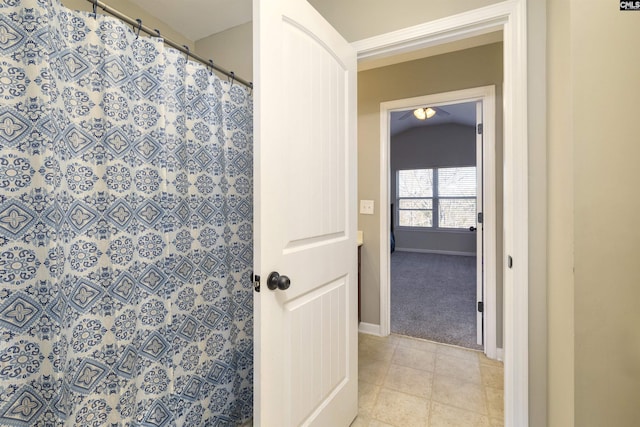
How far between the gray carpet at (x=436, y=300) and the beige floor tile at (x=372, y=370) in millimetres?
605

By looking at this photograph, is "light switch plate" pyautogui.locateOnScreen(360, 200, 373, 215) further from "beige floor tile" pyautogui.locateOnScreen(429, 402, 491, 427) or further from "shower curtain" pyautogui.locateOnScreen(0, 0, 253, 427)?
"beige floor tile" pyautogui.locateOnScreen(429, 402, 491, 427)

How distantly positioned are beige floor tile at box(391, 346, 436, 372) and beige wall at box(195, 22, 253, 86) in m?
2.42

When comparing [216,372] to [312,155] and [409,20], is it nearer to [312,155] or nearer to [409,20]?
[312,155]

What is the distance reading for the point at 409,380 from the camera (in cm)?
188

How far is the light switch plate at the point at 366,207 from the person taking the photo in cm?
259

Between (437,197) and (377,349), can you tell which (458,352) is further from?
(437,197)

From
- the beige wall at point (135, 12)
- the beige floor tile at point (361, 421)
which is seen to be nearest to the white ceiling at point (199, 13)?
the beige wall at point (135, 12)

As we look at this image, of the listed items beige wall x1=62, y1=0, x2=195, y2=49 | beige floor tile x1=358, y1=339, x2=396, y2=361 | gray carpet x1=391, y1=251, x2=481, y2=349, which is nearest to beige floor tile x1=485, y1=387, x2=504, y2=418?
gray carpet x1=391, y1=251, x2=481, y2=349

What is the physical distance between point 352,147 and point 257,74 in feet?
2.33

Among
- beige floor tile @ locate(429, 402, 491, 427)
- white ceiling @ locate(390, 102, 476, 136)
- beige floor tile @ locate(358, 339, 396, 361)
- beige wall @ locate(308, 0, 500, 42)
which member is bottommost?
beige floor tile @ locate(358, 339, 396, 361)

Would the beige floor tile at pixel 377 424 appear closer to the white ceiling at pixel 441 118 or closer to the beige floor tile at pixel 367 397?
the beige floor tile at pixel 367 397

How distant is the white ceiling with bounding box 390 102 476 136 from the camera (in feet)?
15.9

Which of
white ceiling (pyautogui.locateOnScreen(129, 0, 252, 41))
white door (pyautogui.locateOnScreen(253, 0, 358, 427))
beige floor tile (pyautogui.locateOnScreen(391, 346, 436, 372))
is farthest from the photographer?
beige floor tile (pyautogui.locateOnScreen(391, 346, 436, 372))

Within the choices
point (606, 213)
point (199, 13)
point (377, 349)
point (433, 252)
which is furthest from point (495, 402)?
point (433, 252)
